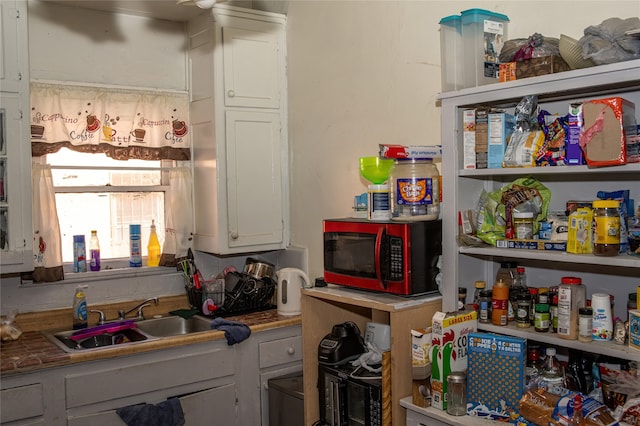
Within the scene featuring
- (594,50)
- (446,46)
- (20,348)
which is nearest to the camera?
(594,50)

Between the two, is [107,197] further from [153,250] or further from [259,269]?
[259,269]

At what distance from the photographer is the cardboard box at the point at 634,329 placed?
1.84 metres

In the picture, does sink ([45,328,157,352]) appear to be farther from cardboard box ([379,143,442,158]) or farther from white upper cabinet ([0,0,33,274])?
cardboard box ([379,143,442,158])

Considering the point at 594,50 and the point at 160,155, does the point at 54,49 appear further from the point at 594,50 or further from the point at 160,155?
the point at 594,50

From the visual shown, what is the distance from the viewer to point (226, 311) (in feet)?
11.3

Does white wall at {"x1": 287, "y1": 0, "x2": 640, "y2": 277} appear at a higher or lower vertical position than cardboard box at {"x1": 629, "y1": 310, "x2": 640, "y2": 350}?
higher

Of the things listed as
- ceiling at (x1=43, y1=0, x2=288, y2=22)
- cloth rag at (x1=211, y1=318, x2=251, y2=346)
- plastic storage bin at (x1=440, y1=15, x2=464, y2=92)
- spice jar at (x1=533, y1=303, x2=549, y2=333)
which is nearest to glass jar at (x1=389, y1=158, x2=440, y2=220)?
plastic storage bin at (x1=440, y1=15, x2=464, y2=92)

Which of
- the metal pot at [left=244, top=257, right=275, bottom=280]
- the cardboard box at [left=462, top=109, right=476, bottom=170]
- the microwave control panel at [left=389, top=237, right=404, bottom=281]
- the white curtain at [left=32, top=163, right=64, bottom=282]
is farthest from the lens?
the metal pot at [left=244, top=257, right=275, bottom=280]

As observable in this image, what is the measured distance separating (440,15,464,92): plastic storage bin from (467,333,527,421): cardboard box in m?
0.93

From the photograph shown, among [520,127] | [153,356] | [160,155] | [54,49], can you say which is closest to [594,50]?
[520,127]

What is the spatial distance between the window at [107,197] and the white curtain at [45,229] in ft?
0.41

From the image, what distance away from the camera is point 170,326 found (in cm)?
349

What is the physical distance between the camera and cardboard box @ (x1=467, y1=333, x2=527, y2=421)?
6.75ft

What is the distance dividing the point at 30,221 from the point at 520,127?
7.40 ft
